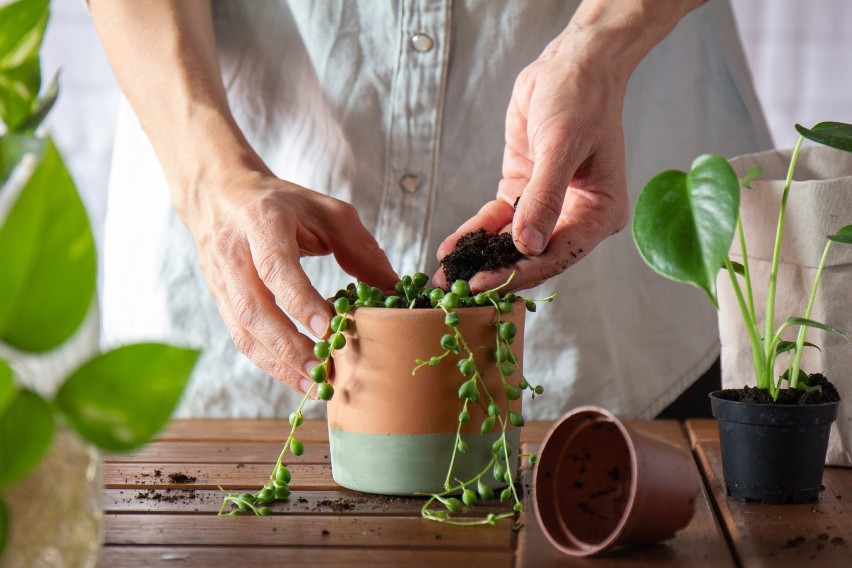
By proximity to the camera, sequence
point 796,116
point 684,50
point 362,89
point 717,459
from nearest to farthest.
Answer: point 717,459 → point 362,89 → point 684,50 → point 796,116

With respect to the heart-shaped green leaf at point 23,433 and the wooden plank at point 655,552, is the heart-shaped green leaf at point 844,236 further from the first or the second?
the heart-shaped green leaf at point 23,433

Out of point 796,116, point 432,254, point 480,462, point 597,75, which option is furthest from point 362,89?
point 796,116

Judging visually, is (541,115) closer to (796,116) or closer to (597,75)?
(597,75)

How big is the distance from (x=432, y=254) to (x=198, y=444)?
423 millimetres

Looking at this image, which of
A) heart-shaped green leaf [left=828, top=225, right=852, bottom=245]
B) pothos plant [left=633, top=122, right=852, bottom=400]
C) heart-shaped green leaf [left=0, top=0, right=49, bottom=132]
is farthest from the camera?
heart-shaped green leaf [left=828, top=225, right=852, bottom=245]

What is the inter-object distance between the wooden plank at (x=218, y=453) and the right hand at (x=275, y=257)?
76 mm

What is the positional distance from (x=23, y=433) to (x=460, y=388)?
433mm

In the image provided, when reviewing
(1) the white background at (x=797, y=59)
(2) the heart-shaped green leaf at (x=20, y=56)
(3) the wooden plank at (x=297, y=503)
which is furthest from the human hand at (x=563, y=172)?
(1) the white background at (x=797, y=59)

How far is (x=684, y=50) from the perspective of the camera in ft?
4.39

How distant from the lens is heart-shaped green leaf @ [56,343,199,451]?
12.6 inches

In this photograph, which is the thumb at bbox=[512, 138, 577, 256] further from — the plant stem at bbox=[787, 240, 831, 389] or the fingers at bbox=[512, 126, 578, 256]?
the plant stem at bbox=[787, 240, 831, 389]

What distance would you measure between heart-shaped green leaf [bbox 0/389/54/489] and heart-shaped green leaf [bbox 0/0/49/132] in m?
0.15

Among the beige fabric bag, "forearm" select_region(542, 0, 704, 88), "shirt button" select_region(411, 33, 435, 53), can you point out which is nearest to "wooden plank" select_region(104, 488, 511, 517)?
the beige fabric bag

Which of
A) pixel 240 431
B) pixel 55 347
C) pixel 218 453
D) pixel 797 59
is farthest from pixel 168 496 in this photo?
pixel 797 59
